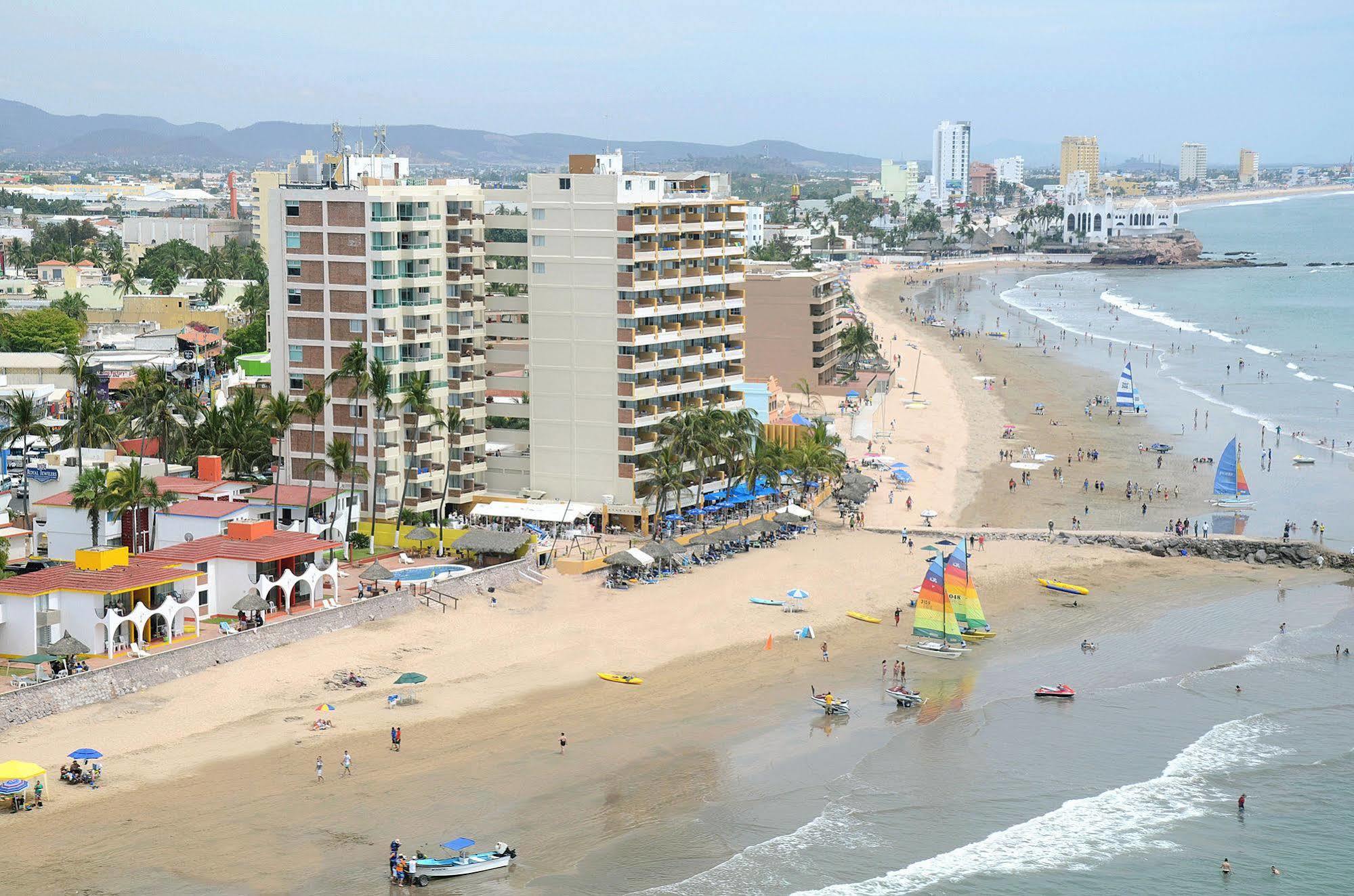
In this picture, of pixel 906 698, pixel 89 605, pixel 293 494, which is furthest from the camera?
pixel 293 494

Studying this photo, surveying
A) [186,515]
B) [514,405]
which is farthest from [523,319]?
[186,515]

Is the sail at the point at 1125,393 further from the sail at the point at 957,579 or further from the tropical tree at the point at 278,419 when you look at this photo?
the tropical tree at the point at 278,419

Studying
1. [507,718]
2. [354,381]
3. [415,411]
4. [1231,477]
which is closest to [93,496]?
[354,381]

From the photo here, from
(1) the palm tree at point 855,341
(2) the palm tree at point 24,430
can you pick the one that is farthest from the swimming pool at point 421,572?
(1) the palm tree at point 855,341

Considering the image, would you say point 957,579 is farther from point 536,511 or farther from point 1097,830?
point 536,511

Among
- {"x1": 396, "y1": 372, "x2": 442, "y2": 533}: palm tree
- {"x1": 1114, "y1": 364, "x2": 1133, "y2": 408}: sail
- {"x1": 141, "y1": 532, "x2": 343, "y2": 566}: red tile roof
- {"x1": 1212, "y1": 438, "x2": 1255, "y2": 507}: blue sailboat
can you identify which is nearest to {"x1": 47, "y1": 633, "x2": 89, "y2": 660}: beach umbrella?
{"x1": 141, "y1": 532, "x2": 343, "y2": 566}: red tile roof
